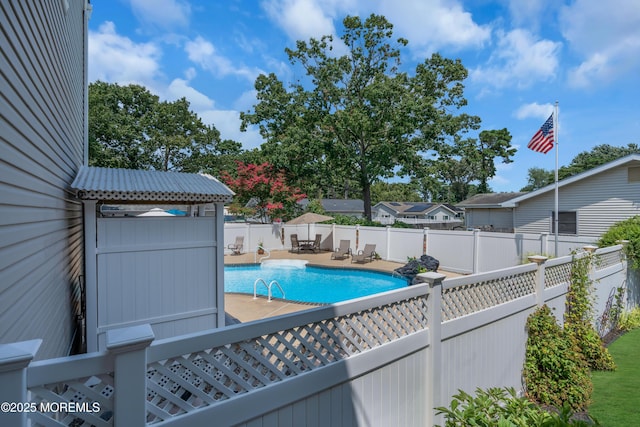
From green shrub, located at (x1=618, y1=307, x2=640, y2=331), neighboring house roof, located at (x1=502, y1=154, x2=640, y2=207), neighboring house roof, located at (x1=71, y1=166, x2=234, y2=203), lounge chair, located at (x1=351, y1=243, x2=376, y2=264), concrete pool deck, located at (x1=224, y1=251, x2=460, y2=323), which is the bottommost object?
green shrub, located at (x1=618, y1=307, x2=640, y2=331)

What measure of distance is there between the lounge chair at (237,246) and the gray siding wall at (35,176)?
1326cm

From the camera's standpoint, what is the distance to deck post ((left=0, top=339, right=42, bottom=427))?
1.27 m

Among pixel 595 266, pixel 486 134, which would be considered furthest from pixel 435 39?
pixel 486 134

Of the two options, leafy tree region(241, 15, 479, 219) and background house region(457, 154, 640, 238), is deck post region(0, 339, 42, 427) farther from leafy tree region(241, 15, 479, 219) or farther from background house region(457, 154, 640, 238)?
leafy tree region(241, 15, 479, 219)

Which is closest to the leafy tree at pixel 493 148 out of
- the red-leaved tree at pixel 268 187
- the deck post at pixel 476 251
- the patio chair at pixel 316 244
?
the red-leaved tree at pixel 268 187

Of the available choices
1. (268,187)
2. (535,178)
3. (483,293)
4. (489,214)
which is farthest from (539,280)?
(535,178)

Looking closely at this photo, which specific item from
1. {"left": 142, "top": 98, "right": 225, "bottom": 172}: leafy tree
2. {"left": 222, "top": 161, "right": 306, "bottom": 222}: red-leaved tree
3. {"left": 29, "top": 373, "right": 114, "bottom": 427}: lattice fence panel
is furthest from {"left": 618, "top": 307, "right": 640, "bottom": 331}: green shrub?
{"left": 142, "top": 98, "right": 225, "bottom": 172}: leafy tree

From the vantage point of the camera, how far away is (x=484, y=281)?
4.28 metres

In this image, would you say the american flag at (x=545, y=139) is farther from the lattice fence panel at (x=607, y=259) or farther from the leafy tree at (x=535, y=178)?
the leafy tree at (x=535, y=178)

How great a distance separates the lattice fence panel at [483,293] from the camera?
3.82 metres

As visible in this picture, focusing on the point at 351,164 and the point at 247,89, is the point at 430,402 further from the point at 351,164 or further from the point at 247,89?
the point at 247,89

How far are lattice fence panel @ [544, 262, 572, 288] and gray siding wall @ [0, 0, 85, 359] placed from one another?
6.28m

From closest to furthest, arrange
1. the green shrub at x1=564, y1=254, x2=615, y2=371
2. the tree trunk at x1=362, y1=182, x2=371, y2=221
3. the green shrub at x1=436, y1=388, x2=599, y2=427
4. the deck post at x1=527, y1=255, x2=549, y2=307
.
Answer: the green shrub at x1=436, y1=388, x2=599, y2=427 → the deck post at x1=527, y1=255, x2=549, y2=307 → the green shrub at x1=564, y1=254, x2=615, y2=371 → the tree trunk at x1=362, y1=182, x2=371, y2=221

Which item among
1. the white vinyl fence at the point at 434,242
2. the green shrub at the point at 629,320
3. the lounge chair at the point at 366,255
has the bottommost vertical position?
the green shrub at the point at 629,320
